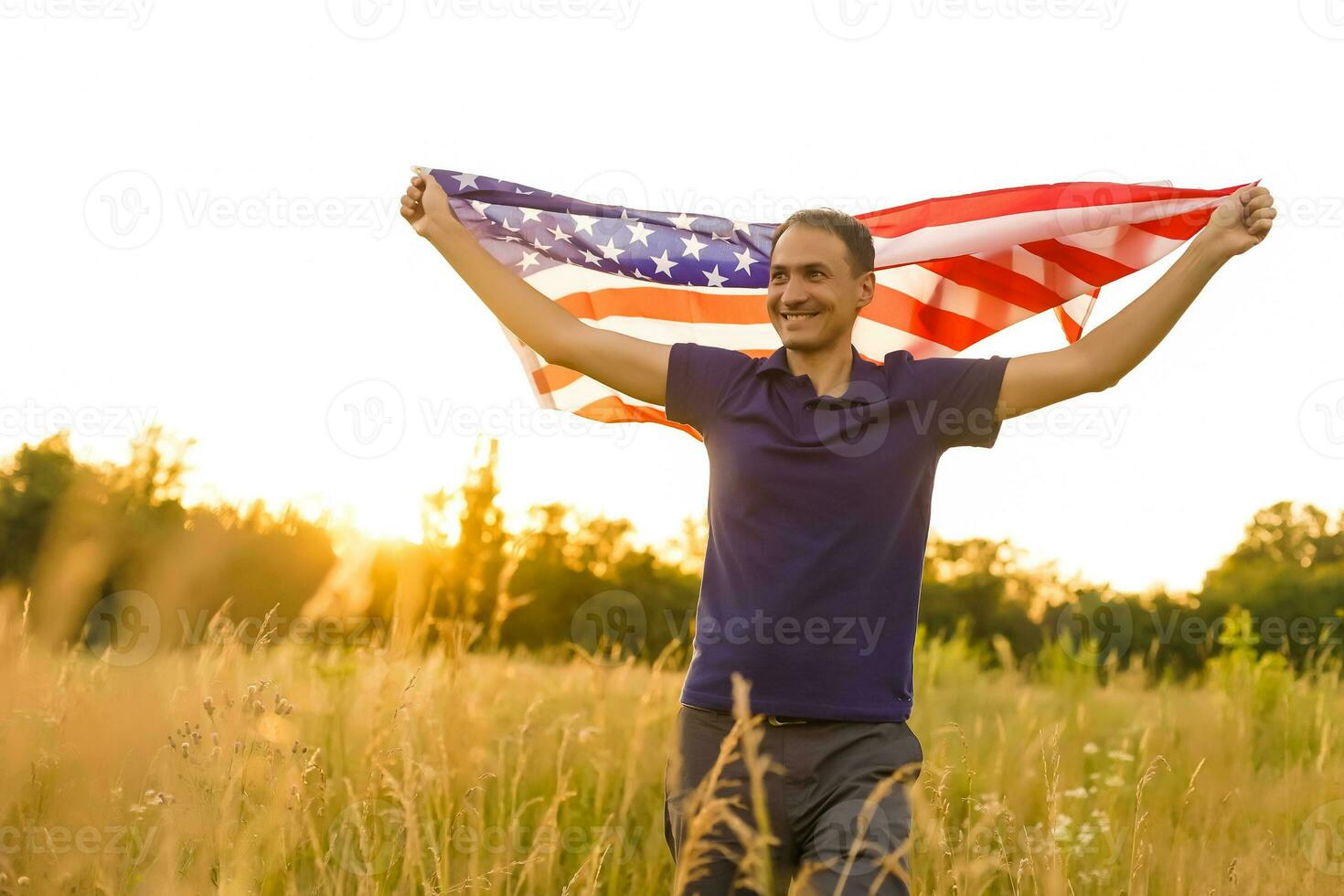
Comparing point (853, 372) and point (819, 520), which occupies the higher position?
point (853, 372)

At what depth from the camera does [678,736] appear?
2562 millimetres

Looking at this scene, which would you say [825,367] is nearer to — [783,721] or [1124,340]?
[1124,340]

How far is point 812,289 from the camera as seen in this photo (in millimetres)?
2752

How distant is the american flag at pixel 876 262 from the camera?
3783 millimetres

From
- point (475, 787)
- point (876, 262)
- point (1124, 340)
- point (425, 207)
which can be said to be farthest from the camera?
point (876, 262)

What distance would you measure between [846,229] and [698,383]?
0.59 meters

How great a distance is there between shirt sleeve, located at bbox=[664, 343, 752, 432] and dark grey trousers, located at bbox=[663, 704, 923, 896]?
777 millimetres

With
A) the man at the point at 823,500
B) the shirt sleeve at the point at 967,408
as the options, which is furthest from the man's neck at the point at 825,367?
the shirt sleeve at the point at 967,408

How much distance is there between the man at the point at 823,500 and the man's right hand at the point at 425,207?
18.3 inches

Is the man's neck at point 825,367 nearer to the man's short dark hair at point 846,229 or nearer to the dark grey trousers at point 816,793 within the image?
the man's short dark hair at point 846,229

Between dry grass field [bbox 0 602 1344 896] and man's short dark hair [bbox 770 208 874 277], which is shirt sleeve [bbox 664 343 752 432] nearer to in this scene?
man's short dark hair [bbox 770 208 874 277]

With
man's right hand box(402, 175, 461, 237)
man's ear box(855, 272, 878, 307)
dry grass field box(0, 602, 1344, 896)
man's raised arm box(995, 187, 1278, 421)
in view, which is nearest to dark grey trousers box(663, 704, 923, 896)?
dry grass field box(0, 602, 1344, 896)

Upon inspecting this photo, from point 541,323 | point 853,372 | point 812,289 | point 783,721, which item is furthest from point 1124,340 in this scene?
Result: point 541,323

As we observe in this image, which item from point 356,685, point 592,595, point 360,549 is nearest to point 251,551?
point 592,595
